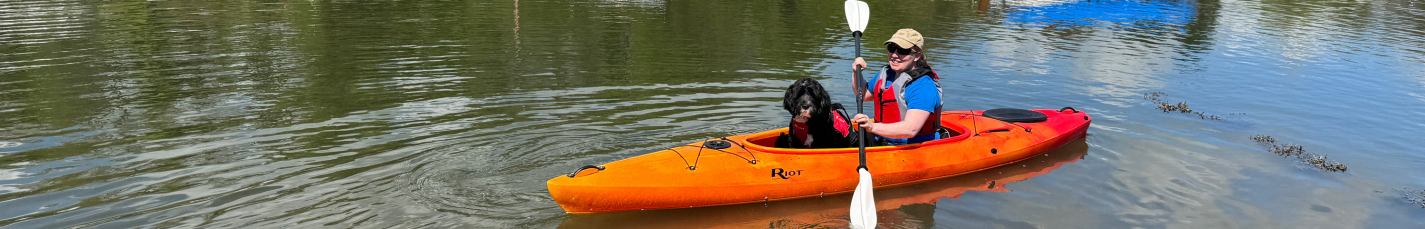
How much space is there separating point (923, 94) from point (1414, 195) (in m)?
4.23

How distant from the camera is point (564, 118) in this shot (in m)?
8.93

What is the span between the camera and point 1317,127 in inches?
377

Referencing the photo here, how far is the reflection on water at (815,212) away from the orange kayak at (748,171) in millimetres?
66

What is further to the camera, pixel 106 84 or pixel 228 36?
pixel 228 36

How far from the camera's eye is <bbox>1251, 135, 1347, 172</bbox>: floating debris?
7531mm

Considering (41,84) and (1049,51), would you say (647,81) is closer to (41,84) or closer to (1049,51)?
(41,84)

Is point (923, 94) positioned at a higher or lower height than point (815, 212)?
higher

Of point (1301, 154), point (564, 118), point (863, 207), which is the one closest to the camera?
point (863, 207)

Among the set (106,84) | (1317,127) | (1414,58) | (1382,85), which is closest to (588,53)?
(106,84)

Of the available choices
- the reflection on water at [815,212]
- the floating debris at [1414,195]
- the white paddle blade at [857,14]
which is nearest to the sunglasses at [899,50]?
the white paddle blade at [857,14]

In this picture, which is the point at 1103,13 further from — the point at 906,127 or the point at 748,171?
the point at 748,171

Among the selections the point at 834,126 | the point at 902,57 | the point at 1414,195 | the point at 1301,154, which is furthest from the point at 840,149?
the point at 1301,154

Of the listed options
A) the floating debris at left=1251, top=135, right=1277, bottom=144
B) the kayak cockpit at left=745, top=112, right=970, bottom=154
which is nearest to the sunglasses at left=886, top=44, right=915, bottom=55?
the kayak cockpit at left=745, top=112, right=970, bottom=154

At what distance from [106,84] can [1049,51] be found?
617 inches
